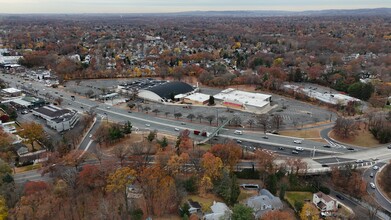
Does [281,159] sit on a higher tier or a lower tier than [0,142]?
lower

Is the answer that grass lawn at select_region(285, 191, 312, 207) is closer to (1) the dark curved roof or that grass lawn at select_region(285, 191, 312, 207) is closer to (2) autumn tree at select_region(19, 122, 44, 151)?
(2) autumn tree at select_region(19, 122, 44, 151)

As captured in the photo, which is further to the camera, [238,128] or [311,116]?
[311,116]

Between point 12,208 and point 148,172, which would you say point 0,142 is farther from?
point 148,172

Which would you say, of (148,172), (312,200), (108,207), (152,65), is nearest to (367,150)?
(312,200)

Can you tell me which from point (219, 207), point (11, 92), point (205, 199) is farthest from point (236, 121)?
point (11, 92)

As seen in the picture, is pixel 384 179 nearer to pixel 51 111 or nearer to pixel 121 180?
pixel 121 180

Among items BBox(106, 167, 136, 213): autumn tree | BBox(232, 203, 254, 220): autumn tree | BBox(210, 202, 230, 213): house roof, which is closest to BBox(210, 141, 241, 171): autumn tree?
BBox(210, 202, 230, 213): house roof
